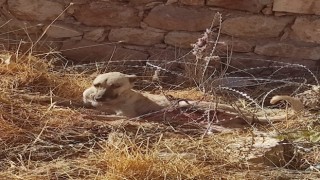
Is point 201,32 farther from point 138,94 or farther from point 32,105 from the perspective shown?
point 32,105

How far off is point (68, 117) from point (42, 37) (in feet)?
5.61

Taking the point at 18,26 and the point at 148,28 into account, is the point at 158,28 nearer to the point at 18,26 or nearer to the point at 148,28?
the point at 148,28

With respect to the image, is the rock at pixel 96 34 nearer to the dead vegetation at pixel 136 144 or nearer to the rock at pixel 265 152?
the dead vegetation at pixel 136 144

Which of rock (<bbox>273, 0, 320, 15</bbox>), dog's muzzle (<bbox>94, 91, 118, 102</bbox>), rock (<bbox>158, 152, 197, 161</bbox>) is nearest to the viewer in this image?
rock (<bbox>158, 152, 197, 161</bbox>)

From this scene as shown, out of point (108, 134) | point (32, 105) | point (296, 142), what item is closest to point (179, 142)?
point (108, 134)

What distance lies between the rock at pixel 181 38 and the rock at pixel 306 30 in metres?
0.82

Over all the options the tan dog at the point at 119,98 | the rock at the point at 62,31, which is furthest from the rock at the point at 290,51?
the rock at the point at 62,31

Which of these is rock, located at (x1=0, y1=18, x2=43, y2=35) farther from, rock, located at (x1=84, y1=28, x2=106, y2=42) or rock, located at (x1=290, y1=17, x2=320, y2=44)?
rock, located at (x1=290, y1=17, x2=320, y2=44)

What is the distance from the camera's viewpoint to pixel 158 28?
5.30 m

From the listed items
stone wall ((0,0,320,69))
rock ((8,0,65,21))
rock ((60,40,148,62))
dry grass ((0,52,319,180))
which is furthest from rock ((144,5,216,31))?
dry grass ((0,52,319,180))

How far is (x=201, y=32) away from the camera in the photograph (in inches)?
208

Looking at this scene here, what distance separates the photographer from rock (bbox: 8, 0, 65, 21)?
17.3 ft

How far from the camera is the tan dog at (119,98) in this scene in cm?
400

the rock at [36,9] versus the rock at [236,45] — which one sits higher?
the rock at [36,9]
